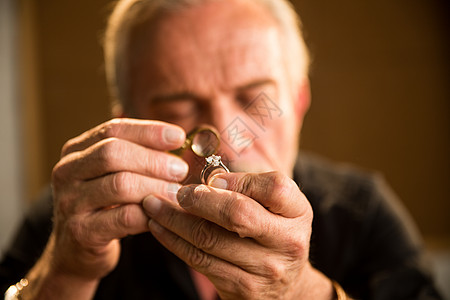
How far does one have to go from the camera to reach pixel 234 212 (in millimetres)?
526

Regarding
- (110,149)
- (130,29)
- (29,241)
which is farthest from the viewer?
(29,241)

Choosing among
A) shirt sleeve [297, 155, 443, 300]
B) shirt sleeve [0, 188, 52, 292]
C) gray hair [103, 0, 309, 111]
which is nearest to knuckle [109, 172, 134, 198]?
gray hair [103, 0, 309, 111]

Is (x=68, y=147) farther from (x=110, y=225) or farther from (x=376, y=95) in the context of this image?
(x=376, y=95)

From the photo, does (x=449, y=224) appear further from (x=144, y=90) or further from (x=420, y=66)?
(x=144, y=90)

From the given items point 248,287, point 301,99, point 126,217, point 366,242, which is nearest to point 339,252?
point 366,242

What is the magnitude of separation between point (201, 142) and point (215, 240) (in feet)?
0.60

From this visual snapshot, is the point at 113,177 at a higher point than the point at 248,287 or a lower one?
higher

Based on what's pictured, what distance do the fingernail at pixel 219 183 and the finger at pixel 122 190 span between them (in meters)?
0.10

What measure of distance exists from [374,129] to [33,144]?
8.04 ft

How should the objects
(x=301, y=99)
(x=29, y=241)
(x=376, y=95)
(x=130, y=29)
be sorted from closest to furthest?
(x=130, y=29) → (x=301, y=99) → (x=29, y=241) → (x=376, y=95)

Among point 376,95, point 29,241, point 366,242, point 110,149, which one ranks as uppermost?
point 110,149

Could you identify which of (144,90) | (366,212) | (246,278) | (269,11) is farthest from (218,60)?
(366,212)

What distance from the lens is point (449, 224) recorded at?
9.58 ft

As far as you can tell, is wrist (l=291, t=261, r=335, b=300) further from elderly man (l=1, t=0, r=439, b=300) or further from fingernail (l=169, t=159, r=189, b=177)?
fingernail (l=169, t=159, r=189, b=177)
